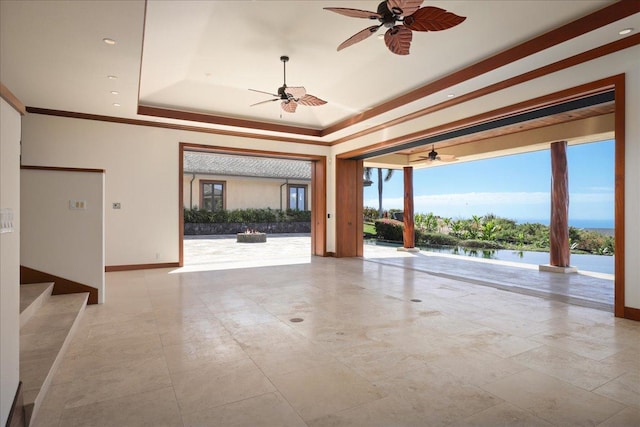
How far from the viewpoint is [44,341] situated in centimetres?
298

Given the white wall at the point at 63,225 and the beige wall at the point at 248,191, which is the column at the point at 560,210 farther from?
the beige wall at the point at 248,191

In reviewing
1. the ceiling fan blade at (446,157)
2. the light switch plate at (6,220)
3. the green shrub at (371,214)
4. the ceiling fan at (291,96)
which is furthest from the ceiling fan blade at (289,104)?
the green shrub at (371,214)

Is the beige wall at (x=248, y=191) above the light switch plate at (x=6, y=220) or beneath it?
above

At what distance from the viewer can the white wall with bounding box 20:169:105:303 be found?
4344 mm

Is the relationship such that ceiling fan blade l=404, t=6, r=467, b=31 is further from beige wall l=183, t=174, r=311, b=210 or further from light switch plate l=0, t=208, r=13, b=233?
beige wall l=183, t=174, r=311, b=210

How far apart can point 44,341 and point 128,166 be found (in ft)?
17.1

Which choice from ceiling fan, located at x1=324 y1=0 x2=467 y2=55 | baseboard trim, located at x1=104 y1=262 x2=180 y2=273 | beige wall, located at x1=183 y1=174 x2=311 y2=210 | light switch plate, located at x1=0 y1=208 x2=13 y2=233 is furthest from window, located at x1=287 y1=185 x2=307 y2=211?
light switch plate, located at x1=0 y1=208 x2=13 y2=233

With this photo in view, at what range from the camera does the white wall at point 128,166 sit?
685cm

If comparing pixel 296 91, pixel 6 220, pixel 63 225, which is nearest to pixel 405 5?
pixel 296 91

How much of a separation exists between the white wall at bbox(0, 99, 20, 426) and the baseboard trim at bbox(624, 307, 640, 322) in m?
5.56

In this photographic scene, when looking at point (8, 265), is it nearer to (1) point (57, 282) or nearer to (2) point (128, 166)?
(1) point (57, 282)

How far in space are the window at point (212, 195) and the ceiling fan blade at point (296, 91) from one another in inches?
526

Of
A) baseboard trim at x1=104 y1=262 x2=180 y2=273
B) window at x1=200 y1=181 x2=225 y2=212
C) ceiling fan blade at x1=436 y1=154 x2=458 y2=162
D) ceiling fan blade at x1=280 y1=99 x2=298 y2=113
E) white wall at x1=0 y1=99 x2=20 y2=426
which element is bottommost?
baseboard trim at x1=104 y1=262 x2=180 y2=273

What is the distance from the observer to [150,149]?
25.2 ft
